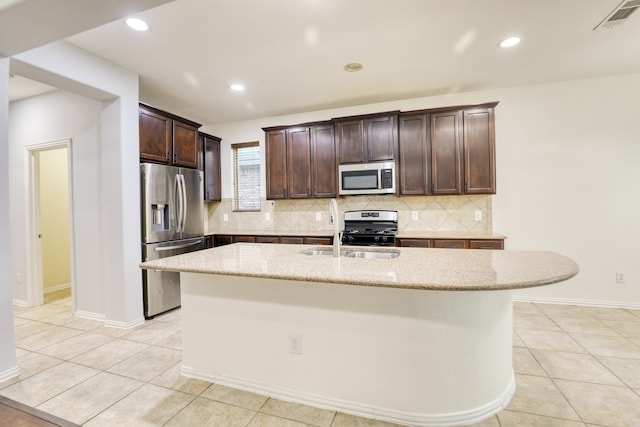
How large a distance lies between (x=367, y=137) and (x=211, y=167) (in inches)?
100

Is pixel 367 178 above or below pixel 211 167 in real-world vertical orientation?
below

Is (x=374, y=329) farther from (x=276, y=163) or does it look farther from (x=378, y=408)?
(x=276, y=163)

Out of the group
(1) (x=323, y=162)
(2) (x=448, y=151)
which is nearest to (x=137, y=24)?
(1) (x=323, y=162)

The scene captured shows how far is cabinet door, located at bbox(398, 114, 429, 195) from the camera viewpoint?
12.5 feet

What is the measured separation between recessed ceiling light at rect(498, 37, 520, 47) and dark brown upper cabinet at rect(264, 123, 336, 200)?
83.5 inches

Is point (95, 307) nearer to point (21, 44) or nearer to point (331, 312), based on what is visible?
point (21, 44)

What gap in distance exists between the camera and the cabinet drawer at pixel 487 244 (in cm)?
339

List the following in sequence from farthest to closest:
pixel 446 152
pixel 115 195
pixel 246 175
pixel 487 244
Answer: pixel 246 175 → pixel 446 152 → pixel 487 244 → pixel 115 195

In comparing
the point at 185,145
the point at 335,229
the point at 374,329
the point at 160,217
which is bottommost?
the point at 374,329

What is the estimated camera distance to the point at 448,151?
3740mm

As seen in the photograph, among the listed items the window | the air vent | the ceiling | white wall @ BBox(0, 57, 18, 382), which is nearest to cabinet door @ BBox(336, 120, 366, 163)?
the ceiling

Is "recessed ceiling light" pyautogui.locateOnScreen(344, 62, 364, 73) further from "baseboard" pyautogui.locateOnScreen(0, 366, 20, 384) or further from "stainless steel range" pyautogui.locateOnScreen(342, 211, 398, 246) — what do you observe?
"baseboard" pyautogui.locateOnScreen(0, 366, 20, 384)

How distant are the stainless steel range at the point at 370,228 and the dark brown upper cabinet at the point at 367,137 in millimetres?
764

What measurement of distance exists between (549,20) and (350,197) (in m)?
2.77
